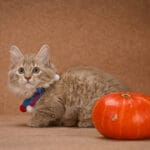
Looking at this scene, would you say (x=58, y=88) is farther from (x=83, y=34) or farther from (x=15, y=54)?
(x=83, y=34)

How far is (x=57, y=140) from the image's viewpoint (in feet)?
8.57

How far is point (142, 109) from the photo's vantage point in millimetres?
2580

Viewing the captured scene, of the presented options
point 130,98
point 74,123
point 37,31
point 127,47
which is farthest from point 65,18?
point 130,98

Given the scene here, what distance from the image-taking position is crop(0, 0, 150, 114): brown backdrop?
4.31 metres

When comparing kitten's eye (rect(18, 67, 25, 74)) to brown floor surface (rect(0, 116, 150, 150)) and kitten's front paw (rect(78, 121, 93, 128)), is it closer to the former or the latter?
brown floor surface (rect(0, 116, 150, 150))

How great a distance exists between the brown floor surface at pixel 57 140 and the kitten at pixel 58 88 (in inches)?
5.8

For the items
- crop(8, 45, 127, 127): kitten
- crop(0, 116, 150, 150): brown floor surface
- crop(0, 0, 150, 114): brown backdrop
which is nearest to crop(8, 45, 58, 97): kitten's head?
crop(8, 45, 127, 127): kitten

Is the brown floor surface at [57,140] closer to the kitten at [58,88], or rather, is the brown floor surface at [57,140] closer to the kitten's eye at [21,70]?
the kitten at [58,88]

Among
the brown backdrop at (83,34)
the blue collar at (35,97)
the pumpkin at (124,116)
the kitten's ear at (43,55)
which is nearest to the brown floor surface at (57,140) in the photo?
the pumpkin at (124,116)

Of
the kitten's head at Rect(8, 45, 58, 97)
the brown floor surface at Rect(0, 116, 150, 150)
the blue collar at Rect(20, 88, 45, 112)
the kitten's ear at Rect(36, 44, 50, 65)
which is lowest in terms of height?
the brown floor surface at Rect(0, 116, 150, 150)

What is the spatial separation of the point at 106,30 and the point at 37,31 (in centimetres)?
59

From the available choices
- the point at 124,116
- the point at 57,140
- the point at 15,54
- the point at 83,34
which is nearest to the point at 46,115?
the point at 15,54

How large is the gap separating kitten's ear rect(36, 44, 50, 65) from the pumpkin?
3.32 feet

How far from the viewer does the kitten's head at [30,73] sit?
343 centimetres
